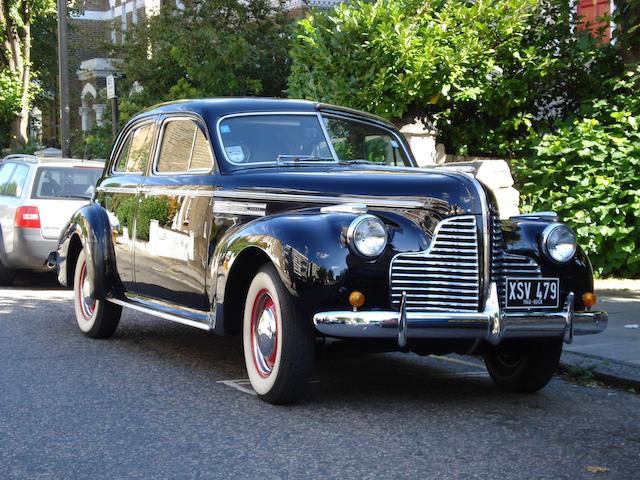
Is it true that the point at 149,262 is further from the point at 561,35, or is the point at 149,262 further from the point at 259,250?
the point at 561,35

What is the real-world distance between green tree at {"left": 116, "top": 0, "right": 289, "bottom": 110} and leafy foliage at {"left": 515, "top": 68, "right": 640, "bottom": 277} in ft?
28.3

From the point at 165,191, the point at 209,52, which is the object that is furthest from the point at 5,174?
the point at 165,191

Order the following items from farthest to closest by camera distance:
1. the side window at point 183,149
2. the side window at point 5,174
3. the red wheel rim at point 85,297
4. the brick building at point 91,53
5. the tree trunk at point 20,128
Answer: the brick building at point 91,53, the tree trunk at point 20,128, the side window at point 5,174, the red wheel rim at point 85,297, the side window at point 183,149

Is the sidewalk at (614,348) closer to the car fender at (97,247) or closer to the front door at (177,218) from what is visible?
the front door at (177,218)

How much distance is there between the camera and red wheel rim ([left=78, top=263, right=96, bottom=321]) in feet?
31.1

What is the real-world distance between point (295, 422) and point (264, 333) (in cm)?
70

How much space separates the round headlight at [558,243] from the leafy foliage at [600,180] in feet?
16.9

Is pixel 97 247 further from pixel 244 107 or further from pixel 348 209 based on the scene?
pixel 348 209

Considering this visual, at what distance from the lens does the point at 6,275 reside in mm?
13922

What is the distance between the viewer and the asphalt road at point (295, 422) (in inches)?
208

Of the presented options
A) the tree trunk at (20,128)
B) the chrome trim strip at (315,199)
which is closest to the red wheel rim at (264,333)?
the chrome trim strip at (315,199)

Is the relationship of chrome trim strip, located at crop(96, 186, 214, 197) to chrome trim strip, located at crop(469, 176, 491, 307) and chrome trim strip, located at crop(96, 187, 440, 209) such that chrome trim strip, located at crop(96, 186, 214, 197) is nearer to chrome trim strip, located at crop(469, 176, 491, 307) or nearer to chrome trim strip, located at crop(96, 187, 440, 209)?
chrome trim strip, located at crop(96, 187, 440, 209)

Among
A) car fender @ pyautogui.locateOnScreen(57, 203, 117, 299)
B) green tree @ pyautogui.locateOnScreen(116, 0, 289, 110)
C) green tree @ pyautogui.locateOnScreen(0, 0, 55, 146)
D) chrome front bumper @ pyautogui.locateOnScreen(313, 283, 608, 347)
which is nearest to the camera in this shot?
chrome front bumper @ pyautogui.locateOnScreen(313, 283, 608, 347)

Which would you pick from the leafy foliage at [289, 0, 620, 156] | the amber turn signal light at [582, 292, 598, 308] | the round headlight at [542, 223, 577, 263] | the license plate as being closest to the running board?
the license plate
